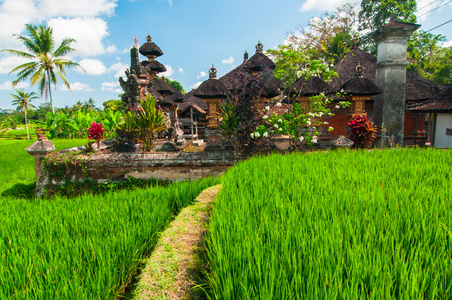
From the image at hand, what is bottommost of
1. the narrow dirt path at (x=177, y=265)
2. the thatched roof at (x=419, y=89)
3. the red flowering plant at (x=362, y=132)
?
the narrow dirt path at (x=177, y=265)

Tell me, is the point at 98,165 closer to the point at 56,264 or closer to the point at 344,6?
the point at 56,264

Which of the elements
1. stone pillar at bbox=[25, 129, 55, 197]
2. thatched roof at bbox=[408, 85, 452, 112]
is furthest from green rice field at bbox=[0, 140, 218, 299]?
thatched roof at bbox=[408, 85, 452, 112]

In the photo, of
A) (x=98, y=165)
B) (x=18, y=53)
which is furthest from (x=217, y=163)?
(x=18, y=53)

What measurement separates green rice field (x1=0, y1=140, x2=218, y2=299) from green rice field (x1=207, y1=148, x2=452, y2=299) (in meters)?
0.79

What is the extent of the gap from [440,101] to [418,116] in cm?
204

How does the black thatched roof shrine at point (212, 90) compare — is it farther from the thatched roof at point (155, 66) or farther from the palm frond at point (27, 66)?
the palm frond at point (27, 66)

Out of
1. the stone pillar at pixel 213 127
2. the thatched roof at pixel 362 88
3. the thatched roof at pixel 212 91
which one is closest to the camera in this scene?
the thatched roof at pixel 362 88

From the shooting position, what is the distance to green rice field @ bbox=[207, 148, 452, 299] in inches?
49.5

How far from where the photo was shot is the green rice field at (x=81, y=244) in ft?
5.53

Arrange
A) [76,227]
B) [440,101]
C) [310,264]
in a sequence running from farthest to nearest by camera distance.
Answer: [440,101] < [76,227] < [310,264]

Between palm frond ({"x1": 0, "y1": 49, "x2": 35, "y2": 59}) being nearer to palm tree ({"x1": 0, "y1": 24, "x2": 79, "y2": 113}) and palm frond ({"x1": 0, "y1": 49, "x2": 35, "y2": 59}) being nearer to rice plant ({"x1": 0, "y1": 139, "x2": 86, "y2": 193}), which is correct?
palm tree ({"x1": 0, "y1": 24, "x2": 79, "y2": 113})

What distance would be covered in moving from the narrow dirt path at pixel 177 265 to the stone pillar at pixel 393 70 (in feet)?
26.5

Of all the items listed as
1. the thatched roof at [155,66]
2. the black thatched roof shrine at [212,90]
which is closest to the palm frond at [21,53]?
the thatched roof at [155,66]

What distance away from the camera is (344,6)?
2128 centimetres
